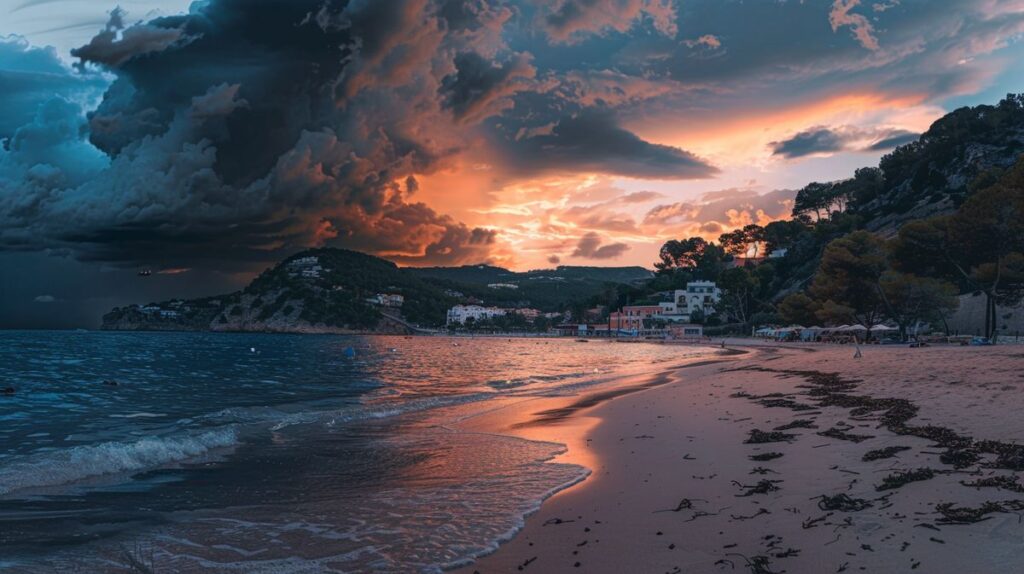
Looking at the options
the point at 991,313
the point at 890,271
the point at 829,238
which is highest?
the point at 829,238

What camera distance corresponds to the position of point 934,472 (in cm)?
767

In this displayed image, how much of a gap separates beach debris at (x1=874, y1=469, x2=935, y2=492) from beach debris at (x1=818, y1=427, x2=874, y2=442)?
2.80 meters

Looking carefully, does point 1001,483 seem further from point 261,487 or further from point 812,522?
point 261,487

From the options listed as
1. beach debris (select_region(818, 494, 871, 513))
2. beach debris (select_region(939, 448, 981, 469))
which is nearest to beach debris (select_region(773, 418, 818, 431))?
beach debris (select_region(939, 448, 981, 469))

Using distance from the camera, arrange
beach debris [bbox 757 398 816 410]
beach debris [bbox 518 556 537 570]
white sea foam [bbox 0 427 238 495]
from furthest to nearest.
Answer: beach debris [bbox 757 398 816 410], white sea foam [bbox 0 427 238 495], beach debris [bbox 518 556 537 570]

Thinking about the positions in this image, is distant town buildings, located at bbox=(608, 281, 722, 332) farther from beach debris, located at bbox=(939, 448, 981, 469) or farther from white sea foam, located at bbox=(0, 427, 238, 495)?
beach debris, located at bbox=(939, 448, 981, 469)

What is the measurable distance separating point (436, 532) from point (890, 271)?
6569cm

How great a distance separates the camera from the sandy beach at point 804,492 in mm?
5738

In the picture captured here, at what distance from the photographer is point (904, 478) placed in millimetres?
7527

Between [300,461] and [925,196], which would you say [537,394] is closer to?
[300,461]

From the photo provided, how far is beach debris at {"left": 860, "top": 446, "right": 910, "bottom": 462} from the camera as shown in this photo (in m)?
8.88

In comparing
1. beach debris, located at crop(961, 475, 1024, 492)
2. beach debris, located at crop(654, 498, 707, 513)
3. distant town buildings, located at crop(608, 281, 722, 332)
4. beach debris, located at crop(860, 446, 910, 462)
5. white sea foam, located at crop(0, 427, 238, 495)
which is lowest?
white sea foam, located at crop(0, 427, 238, 495)

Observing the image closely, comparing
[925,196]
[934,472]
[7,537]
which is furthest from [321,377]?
[925,196]

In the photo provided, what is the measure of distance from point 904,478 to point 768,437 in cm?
447
